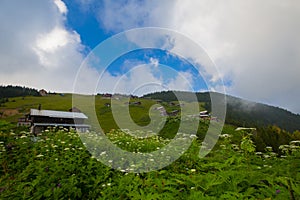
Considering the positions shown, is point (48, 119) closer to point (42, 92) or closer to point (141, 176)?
point (141, 176)

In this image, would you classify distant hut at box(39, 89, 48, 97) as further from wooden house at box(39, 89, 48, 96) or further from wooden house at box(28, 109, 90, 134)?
wooden house at box(28, 109, 90, 134)

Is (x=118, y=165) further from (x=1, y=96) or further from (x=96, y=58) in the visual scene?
(x=1, y=96)

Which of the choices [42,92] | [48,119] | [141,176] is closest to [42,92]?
[42,92]

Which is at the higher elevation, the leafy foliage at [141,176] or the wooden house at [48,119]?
the wooden house at [48,119]

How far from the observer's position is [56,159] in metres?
4.73

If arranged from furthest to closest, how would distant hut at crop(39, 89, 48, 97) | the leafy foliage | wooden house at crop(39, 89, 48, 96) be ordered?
wooden house at crop(39, 89, 48, 96), distant hut at crop(39, 89, 48, 97), the leafy foliage

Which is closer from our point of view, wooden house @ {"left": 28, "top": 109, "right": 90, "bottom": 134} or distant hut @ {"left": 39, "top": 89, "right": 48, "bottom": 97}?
wooden house @ {"left": 28, "top": 109, "right": 90, "bottom": 134}

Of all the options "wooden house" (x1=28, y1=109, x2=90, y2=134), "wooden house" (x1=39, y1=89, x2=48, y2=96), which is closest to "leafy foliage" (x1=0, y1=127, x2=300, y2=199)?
"wooden house" (x1=28, y1=109, x2=90, y2=134)

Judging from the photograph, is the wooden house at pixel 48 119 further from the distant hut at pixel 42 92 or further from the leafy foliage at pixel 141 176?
the distant hut at pixel 42 92

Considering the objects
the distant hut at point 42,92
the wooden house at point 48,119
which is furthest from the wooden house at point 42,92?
the wooden house at point 48,119

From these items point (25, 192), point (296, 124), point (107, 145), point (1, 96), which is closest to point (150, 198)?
point (25, 192)

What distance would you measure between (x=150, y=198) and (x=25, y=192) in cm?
198

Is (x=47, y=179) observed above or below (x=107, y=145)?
below

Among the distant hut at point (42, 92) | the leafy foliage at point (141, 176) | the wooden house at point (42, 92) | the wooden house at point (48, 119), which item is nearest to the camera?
the leafy foliage at point (141, 176)
